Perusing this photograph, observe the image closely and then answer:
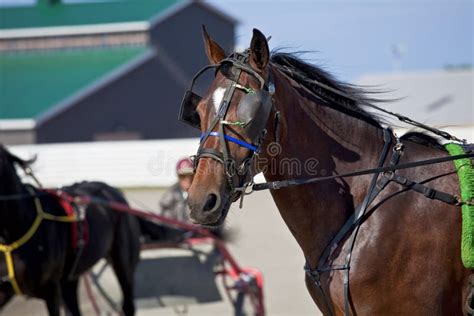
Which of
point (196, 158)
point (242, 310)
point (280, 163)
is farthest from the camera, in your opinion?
point (242, 310)

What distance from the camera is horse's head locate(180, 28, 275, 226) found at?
3338 millimetres

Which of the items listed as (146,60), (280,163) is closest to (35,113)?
(146,60)

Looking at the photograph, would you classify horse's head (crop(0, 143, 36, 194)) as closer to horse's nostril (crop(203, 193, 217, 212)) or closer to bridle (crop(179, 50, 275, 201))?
bridle (crop(179, 50, 275, 201))

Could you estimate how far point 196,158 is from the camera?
3.43 m

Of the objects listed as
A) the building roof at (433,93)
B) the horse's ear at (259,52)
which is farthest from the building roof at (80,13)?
the horse's ear at (259,52)

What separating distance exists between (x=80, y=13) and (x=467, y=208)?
1100 inches

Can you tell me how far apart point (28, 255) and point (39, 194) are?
2.22ft

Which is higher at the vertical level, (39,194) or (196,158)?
(196,158)

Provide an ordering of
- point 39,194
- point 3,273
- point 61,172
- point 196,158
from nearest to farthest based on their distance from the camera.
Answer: point 196,158
point 3,273
point 39,194
point 61,172

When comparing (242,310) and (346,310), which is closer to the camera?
(346,310)

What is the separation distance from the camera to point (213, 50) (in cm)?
372

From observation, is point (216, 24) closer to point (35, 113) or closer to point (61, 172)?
point (35, 113)

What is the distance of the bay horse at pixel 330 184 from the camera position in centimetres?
343

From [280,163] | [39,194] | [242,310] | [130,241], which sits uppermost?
[280,163]
